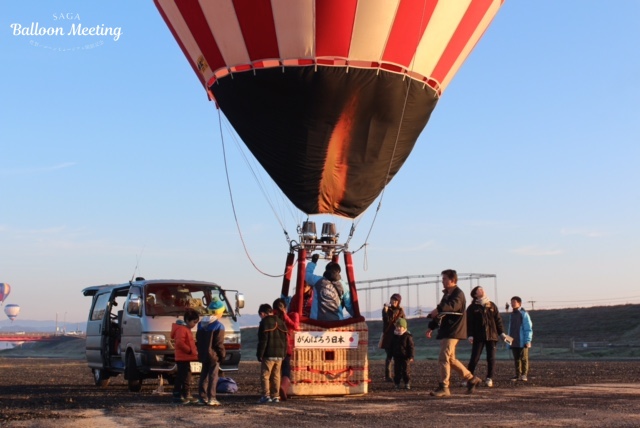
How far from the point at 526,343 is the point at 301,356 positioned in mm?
5890

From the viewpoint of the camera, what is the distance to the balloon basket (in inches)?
578

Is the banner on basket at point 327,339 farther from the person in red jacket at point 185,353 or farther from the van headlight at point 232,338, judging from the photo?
the van headlight at point 232,338

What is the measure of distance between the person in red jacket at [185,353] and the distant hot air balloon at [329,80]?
4178mm

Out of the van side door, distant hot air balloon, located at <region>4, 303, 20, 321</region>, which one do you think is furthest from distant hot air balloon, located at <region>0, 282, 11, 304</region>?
the van side door

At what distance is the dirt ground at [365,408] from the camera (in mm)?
10883

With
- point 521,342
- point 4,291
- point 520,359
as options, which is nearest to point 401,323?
point 521,342

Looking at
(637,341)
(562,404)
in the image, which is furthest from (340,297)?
(637,341)

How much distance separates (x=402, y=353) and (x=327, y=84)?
4870 mm

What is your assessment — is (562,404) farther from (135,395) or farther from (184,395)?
(135,395)

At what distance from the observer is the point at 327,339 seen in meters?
14.9

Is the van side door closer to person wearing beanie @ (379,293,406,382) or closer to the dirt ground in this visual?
the dirt ground

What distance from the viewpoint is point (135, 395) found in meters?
16.2

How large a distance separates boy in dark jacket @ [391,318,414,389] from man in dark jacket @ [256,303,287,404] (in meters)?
3.39

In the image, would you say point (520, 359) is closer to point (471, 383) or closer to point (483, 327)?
point (483, 327)
